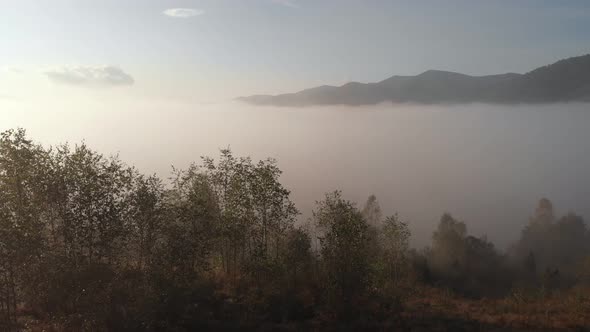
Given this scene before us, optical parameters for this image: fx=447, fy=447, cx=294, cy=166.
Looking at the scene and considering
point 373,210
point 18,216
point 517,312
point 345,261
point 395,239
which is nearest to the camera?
point 18,216

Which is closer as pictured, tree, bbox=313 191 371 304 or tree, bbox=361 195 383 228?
tree, bbox=313 191 371 304

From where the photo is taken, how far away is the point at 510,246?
14150cm

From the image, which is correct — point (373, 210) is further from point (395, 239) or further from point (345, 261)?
point (345, 261)

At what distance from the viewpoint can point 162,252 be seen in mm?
32812

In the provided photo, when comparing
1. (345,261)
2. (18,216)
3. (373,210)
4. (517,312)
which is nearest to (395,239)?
(517,312)

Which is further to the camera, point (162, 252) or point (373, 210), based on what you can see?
point (373, 210)

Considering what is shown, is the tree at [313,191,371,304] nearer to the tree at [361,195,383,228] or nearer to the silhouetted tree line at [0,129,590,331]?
the silhouetted tree line at [0,129,590,331]

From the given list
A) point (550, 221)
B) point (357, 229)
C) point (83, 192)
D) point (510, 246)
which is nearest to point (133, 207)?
point (83, 192)

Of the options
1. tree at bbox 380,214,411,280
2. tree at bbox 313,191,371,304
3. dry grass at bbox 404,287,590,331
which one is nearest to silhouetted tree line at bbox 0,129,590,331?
tree at bbox 313,191,371,304

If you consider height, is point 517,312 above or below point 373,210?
below

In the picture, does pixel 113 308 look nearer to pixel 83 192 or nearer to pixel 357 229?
pixel 83 192

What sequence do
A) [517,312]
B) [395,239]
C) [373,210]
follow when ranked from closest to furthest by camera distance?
[517,312] < [395,239] < [373,210]

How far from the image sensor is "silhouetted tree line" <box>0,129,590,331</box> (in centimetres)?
2975

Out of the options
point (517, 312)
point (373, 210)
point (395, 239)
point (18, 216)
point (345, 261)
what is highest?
point (18, 216)
